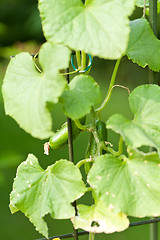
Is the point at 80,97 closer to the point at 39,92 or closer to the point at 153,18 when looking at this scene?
the point at 39,92

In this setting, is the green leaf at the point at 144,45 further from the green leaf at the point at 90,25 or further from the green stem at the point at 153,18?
the green leaf at the point at 90,25

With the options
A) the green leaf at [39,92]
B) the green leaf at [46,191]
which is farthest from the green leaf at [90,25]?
the green leaf at [46,191]

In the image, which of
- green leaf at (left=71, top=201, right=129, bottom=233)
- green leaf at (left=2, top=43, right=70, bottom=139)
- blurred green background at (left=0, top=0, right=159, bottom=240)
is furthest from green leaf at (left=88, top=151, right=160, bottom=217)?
blurred green background at (left=0, top=0, right=159, bottom=240)

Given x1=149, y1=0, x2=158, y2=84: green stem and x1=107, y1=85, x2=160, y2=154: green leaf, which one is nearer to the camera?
x1=107, y1=85, x2=160, y2=154: green leaf

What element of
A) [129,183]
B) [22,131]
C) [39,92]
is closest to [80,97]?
[39,92]

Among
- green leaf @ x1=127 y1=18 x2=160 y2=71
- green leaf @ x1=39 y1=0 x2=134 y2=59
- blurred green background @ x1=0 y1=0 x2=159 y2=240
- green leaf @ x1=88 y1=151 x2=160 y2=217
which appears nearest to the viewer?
green leaf @ x1=39 y1=0 x2=134 y2=59

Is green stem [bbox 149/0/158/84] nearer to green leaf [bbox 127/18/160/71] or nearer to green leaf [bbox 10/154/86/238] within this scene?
green leaf [bbox 127/18/160/71]
